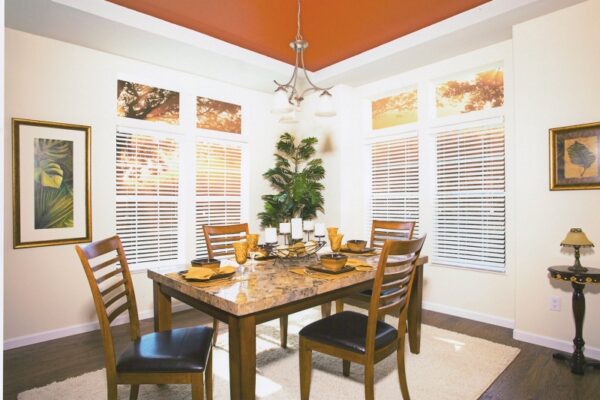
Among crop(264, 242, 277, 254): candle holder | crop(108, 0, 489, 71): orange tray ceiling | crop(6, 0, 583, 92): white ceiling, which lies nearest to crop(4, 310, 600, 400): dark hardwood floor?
crop(264, 242, 277, 254): candle holder

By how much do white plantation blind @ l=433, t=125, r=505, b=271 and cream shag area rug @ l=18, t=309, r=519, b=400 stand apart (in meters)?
1.03

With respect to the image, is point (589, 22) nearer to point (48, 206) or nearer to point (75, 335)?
point (48, 206)

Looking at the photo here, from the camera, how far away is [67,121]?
11.3 ft

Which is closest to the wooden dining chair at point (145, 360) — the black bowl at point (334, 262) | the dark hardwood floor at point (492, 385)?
the black bowl at point (334, 262)

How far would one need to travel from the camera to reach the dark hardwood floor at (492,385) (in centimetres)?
238

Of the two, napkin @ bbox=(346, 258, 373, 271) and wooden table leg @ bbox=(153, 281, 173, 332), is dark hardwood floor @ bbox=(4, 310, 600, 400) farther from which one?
napkin @ bbox=(346, 258, 373, 271)

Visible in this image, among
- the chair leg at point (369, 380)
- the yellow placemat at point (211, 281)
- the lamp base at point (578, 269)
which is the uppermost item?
the yellow placemat at point (211, 281)

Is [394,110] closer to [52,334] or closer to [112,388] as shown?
[112,388]

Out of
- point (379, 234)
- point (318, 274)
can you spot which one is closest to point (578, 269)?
point (379, 234)

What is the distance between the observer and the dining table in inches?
64.9

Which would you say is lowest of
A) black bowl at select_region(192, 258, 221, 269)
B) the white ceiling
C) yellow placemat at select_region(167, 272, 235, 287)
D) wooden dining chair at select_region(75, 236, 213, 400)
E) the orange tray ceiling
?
wooden dining chair at select_region(75, 236, 213, 400)

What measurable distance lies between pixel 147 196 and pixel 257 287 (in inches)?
103

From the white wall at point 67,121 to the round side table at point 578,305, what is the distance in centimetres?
389

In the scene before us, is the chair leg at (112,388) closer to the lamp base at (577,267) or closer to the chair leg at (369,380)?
the chair leg at (369,380)
